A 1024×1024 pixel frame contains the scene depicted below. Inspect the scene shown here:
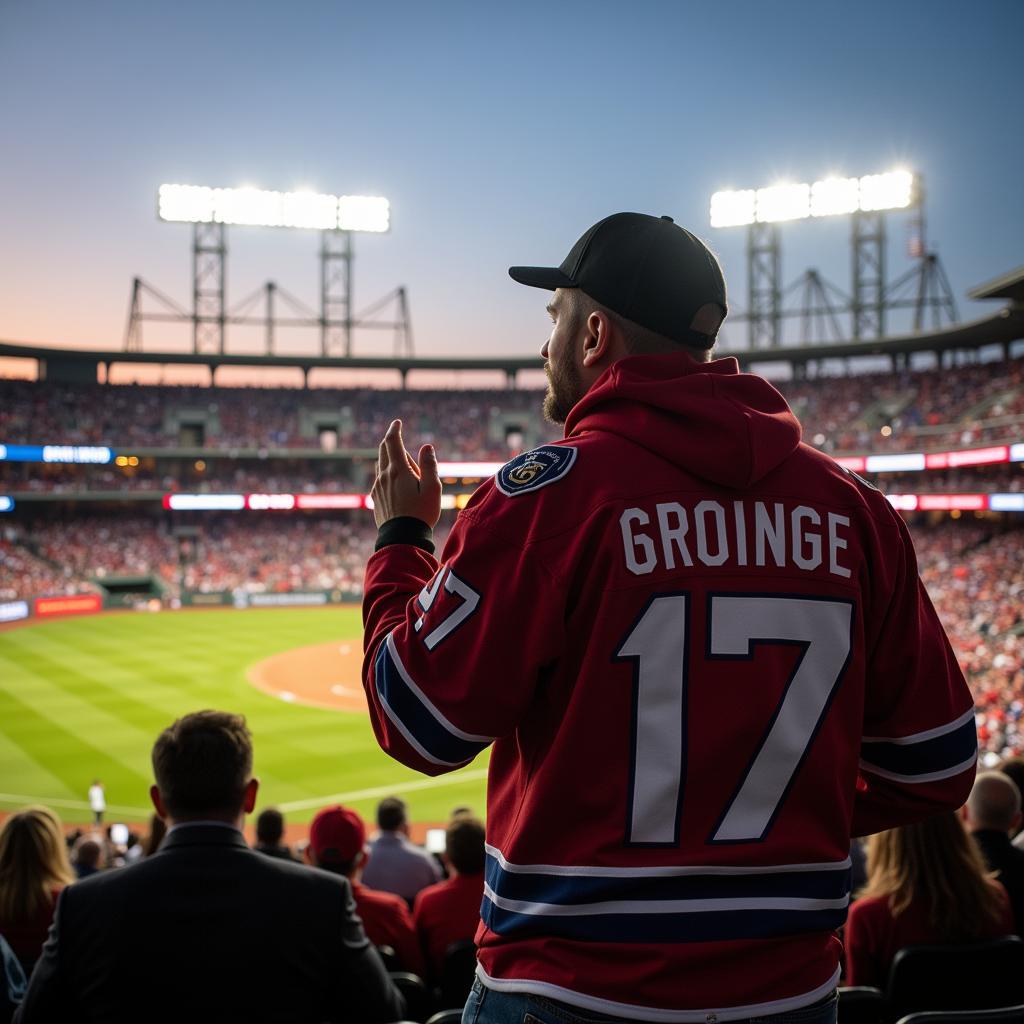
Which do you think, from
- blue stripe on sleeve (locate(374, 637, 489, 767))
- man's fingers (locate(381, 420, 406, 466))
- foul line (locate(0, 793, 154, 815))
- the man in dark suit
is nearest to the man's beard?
man's fingers (locate(381, 420, 406, 466))

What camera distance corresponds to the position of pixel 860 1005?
3.62 meters

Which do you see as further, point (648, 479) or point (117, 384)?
point (117, 384)

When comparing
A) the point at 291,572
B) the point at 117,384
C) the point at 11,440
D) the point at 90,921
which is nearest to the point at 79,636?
the point at 291,572

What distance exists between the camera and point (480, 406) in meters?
61.4

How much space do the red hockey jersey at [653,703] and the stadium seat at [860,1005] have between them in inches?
85.0

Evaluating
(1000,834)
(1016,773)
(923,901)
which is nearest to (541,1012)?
(923,901)

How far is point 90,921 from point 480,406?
59.3 metres

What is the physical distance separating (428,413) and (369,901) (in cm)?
5575

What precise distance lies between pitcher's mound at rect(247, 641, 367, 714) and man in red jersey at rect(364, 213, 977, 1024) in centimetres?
2372

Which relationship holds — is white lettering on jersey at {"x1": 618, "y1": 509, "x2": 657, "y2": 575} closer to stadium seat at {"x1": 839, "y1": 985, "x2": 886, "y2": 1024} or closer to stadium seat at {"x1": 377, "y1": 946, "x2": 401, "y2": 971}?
stadium seat at {"x1": 839, "y1": 985, "x2": 886, "y2": 1024}

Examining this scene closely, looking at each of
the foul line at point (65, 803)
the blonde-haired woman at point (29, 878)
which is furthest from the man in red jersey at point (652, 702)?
the foul line at point (65, 803)

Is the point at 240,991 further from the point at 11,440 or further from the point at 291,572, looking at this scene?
the point at 11,440

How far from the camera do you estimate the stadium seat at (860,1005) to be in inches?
141

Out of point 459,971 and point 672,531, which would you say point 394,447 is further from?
point 459,971
